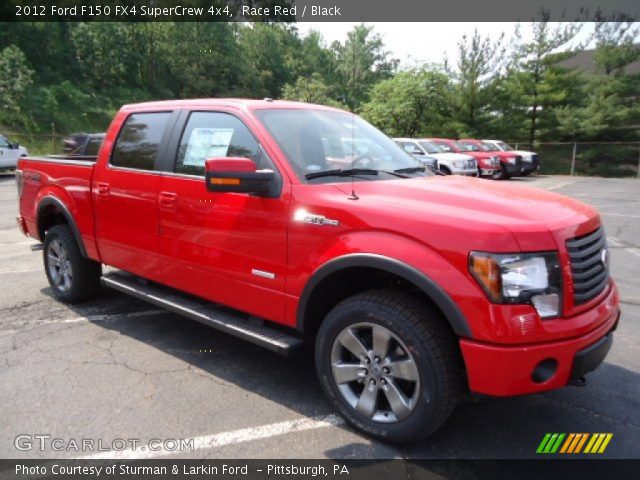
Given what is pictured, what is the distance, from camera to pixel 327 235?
2.95 meters

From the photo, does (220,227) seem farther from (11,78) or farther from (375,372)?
(11,78)

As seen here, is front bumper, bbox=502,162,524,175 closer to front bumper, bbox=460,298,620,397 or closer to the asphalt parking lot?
the asphalt parking lot

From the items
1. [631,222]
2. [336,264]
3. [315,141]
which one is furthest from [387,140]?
[631,222]

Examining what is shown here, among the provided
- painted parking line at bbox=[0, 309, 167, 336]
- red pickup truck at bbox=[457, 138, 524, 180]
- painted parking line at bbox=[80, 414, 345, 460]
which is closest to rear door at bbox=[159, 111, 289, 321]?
painted parking line at bbox=[80, 414, 345, 460]

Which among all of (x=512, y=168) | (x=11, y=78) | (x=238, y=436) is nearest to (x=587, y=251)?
(x=238, y=436)

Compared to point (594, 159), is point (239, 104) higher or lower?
higher

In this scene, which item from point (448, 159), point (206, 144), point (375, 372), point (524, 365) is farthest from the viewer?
point (448, 159)

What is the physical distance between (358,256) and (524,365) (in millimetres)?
978

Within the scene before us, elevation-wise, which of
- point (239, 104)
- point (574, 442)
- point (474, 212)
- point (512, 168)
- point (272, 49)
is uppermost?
point (272, 49)

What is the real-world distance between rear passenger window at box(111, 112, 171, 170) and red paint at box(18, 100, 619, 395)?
0.10 m

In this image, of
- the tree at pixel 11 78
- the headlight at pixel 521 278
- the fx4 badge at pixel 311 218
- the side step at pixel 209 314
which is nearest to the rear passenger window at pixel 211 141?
the fx4 badge at pixel 311 218

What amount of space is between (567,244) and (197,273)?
2434 millimetres

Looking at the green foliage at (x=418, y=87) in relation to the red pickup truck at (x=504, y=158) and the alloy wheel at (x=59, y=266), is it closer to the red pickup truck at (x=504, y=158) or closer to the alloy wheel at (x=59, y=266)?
the red pickup truck at (x=504, y=158)

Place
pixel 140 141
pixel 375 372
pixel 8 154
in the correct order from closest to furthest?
pixel 375 372, pixel 140 141, pixel 8 154
